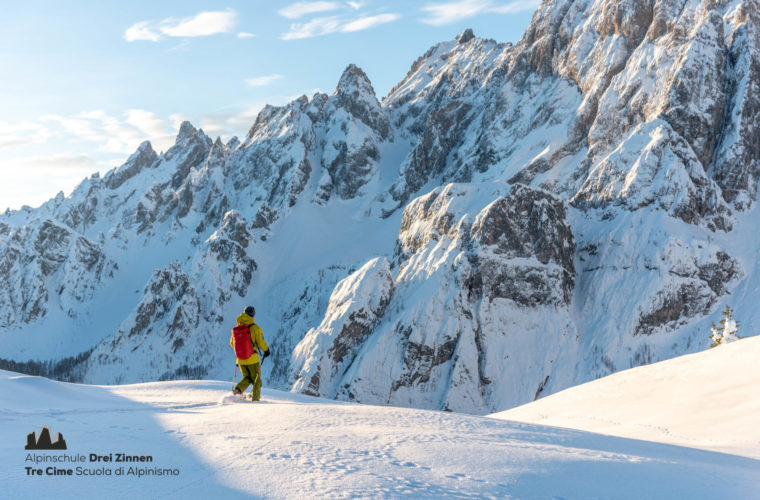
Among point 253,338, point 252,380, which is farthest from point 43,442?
point 253,338

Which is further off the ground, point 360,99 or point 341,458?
point 360,99

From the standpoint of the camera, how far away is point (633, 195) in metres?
84.1

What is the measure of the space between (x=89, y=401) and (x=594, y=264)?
3101 inches

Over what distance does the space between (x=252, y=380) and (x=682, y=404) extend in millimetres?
11829

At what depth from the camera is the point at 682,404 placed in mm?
16859

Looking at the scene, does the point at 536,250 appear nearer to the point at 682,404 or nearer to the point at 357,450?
the point at 682,404

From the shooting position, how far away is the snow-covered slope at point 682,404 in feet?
46.0

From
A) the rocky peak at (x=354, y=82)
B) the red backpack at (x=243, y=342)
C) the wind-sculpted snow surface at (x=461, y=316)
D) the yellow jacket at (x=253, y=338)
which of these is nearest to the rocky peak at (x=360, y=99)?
the rocky peak at (x=354, y=82)

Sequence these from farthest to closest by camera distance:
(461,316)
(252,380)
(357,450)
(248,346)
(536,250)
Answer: (536,250) < (461,316) < (248,346) < (252,380) < (357,450)

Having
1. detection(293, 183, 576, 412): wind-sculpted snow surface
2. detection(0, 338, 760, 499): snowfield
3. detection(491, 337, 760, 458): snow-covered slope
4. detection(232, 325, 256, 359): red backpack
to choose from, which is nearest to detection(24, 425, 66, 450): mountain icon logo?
detection(0, 338, 760, 499): snowfield

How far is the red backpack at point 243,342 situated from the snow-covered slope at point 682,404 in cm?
959

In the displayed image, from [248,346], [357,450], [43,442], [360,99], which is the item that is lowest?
[357,450]

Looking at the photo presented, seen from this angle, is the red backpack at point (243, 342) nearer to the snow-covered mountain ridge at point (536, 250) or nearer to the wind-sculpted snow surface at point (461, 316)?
the wind-sculpted snow surface at point (461, 316)

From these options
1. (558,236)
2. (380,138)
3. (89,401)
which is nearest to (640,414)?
(89,401)
